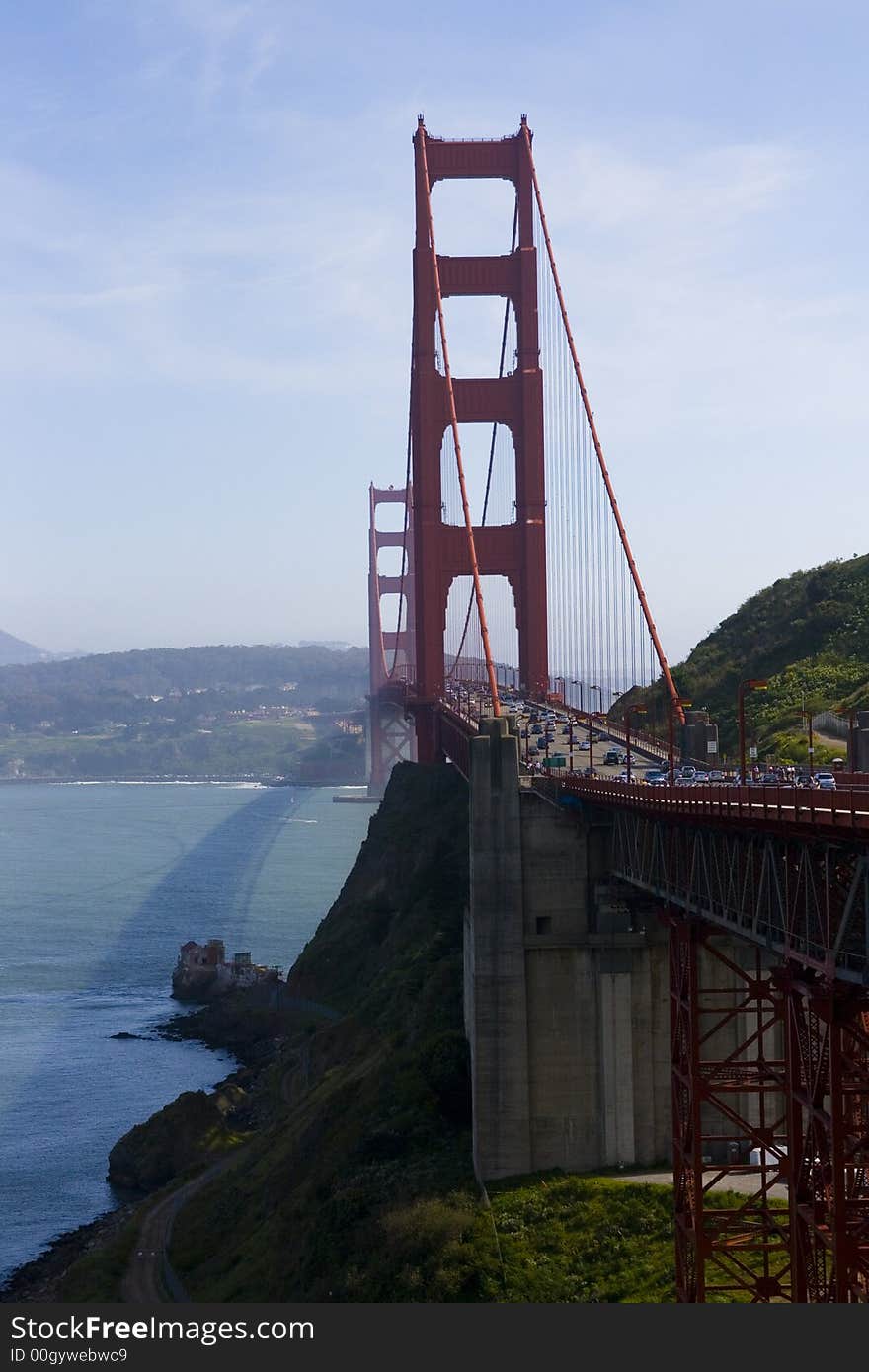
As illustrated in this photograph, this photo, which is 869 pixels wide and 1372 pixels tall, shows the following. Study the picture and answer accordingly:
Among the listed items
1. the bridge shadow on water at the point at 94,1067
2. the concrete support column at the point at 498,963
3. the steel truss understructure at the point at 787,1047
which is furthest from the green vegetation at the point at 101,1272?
the steel truss understructure at the point at 787,1047

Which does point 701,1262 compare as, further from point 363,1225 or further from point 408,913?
point 408,913

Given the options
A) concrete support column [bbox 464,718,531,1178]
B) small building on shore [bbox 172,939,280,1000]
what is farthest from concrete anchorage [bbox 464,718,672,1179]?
small building on shore [bbox 172,939,280,1000]

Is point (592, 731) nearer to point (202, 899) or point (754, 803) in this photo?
point (754, 803)

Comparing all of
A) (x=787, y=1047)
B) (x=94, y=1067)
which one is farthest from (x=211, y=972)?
(x=787, y=1047)

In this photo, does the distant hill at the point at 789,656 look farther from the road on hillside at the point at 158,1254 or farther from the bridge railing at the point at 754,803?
the bridge railing at the point at 754,803

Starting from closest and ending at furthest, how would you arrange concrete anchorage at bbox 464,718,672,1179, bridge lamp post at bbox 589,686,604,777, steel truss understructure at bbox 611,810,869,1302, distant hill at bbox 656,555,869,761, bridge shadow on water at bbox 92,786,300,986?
1. steel truss understructure at bbox 611,810,869,1302
2. concrete anchorage at bbox 464,718,672,1179
3. bridge lamp post at bbox 589,686,604,777
4. distant hill at bbox 656,555,869,761
5. bridge shadow on water at bbox 92,786,300,986

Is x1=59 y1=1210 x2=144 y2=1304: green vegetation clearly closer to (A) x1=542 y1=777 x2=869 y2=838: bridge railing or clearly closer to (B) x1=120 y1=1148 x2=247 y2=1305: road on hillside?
(B) x1=120 y1=1148 x2=247 y2=1305: road on hillside
